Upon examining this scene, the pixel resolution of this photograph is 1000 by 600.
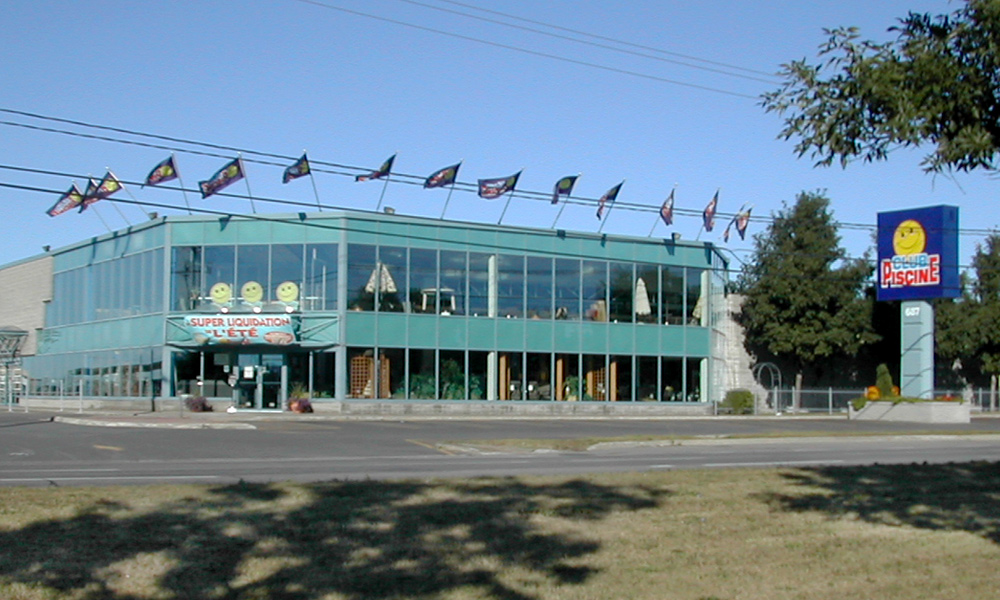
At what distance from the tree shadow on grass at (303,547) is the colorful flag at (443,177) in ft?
95.8

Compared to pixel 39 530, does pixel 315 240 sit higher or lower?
higher

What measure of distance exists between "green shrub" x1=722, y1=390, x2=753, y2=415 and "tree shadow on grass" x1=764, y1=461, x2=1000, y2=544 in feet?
109

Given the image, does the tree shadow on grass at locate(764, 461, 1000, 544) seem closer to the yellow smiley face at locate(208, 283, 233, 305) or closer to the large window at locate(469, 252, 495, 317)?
the large window at locate(469, 252, 495, 317)

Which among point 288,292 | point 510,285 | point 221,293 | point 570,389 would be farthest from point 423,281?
point 570,389

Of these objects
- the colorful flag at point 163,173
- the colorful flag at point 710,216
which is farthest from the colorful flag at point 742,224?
the colorful flag at point 163,173

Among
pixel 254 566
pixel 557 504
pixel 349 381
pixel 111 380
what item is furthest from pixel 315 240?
pixel 254 566

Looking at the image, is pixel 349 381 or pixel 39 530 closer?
pixel 39 530

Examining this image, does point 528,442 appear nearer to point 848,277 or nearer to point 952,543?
point 952,543

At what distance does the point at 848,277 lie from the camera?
176 feet

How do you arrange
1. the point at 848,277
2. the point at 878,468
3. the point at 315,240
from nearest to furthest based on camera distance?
the point at 878,468, the point at 315,240, the point at 848,277

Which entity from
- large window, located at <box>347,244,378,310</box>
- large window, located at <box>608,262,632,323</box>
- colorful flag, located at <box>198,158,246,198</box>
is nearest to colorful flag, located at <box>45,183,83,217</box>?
colorful flag, located at <box>198,158,246,198</box>

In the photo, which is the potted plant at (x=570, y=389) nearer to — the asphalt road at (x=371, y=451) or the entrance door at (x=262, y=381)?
the asphalt road at (x=371, y=451)

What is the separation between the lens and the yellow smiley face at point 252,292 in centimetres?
4297

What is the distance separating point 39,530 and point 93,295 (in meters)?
43.3
